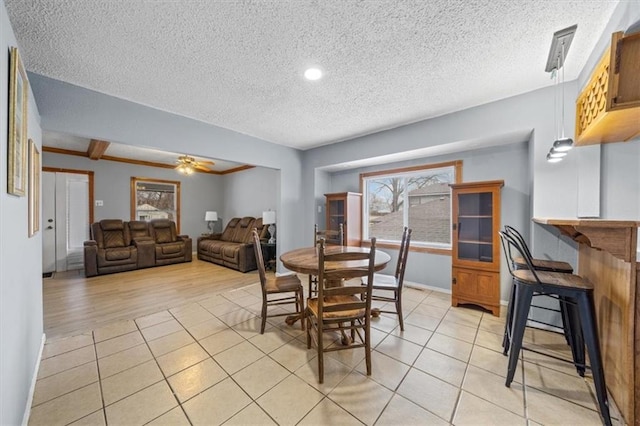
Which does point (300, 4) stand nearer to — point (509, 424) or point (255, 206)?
point (509, 424)

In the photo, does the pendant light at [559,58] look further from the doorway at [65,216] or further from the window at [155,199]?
the doorway at [65,216]

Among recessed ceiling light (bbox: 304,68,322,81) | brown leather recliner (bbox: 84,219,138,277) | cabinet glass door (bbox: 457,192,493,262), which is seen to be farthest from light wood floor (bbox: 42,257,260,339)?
cabinet glass door (bbox: 457,192,493,262)

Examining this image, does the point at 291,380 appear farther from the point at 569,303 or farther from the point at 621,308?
the point at 621,308

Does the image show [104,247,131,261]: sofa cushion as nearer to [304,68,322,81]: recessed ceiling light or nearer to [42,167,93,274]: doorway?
[42,167,93,274]: doorway

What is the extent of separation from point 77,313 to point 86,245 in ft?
7.71

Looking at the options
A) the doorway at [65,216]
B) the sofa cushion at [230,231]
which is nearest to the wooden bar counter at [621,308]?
the sofa cushion at [230,231]

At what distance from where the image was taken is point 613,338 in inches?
58.0

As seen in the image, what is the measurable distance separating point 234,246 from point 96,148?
3075mm

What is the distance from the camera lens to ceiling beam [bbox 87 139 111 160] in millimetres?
4105

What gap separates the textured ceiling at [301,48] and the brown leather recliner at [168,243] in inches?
147

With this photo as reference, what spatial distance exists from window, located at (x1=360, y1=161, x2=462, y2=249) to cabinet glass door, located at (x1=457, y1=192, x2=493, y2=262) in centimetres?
55

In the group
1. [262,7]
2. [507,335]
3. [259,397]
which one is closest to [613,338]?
[507,335]

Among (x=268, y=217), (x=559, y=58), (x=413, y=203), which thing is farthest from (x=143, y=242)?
(x=559, y=58)

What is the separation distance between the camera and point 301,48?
185cm
